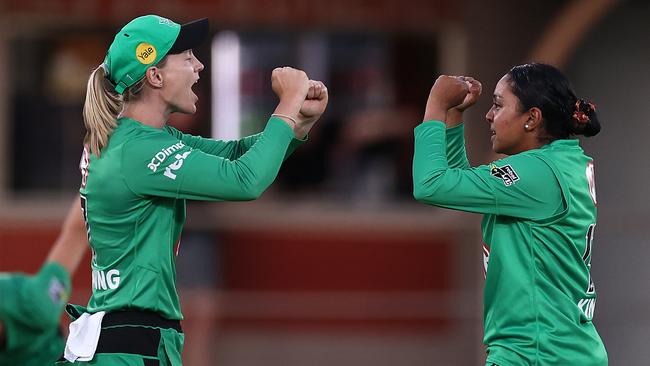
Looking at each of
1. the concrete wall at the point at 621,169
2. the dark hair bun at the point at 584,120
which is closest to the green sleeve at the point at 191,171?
the dark hair bun at the point at 584,120

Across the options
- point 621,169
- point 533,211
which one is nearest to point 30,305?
point 533,211

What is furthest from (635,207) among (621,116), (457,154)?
(457,154)

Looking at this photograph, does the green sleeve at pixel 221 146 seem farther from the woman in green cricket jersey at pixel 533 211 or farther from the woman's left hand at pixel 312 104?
the woman in green cricket jersey at pixel 533 211

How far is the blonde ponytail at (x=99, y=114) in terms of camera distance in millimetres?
4301

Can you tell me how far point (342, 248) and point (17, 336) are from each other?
6.85 m

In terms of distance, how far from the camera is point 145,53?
14.2 ft

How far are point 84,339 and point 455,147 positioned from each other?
1493 mm

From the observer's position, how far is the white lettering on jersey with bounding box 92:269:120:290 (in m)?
4.27

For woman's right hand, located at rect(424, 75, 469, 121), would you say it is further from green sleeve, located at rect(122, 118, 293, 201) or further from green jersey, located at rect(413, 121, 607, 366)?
green sleeve, located at rect(122, 118, 293, 201)

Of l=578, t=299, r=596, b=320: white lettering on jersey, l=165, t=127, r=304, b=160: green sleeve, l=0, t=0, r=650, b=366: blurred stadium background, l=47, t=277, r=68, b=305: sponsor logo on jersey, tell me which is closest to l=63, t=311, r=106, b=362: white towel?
l=47, t=277, r=68, b=305: sponsor logo on jersey

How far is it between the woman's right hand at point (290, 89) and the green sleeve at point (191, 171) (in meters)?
0.20

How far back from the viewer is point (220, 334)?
10.1m

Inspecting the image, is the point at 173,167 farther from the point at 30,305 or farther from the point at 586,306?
the point at 586,306

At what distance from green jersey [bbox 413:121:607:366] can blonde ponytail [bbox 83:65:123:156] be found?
1.02 m
